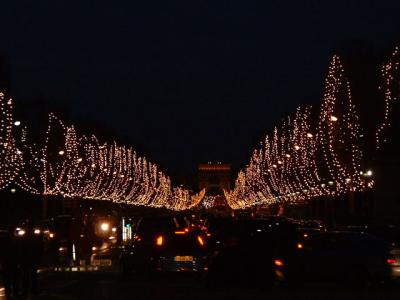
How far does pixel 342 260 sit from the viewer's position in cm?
2567

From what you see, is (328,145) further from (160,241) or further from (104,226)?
(160,241)

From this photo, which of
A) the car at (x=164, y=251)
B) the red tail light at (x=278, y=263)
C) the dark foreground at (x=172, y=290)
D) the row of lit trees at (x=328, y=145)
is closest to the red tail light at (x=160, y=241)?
the car at (x=164, y=251)

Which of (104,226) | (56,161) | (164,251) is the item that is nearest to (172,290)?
(164,251)

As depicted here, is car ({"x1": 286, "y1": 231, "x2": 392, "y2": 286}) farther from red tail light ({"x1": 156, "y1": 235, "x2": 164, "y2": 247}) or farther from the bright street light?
the bright street light

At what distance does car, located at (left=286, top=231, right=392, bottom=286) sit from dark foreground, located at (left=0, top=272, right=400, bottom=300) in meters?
0.46

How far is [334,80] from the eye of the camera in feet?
192

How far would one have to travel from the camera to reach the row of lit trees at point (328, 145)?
2267 inches

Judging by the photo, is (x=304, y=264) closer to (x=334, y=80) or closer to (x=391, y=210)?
(x=334, y=80)

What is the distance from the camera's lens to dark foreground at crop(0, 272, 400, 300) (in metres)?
22.0

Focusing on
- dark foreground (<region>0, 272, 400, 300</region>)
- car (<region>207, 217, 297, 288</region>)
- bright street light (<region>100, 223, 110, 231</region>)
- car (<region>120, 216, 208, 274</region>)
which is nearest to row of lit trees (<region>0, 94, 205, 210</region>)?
bright street light (<region>100, 223, 110, 231</region>)

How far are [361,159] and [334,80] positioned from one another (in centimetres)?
657

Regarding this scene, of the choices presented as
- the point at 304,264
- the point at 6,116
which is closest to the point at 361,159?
the point at 6,116

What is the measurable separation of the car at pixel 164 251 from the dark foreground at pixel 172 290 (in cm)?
44

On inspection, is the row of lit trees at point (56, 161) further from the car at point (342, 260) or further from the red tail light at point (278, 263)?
the red tail light at point (278, 263)
